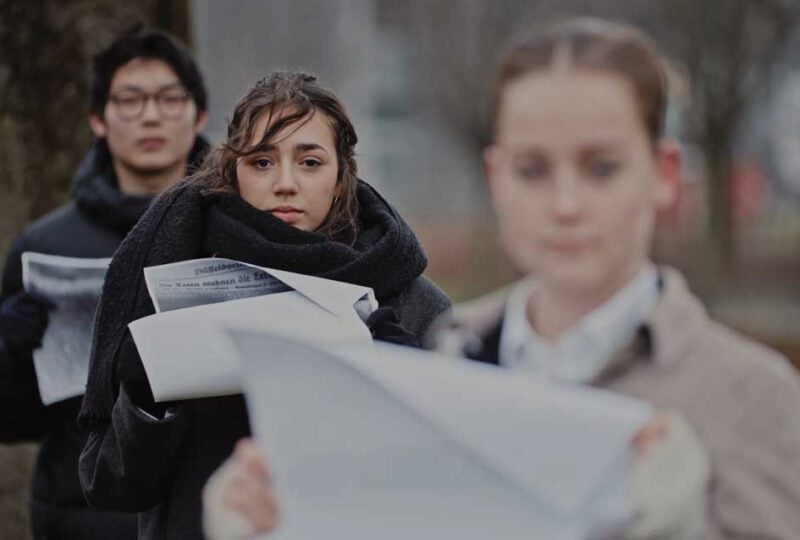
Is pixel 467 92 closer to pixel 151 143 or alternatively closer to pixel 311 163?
pixel 151 143

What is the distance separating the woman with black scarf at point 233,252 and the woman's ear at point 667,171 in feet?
3.37

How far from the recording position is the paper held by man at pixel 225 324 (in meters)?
3.10

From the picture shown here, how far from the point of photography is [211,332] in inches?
123

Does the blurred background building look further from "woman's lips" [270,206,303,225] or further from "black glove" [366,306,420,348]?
"black glove" [366,306,420,348]

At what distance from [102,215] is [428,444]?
258 centimetres

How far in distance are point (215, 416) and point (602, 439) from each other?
144cm

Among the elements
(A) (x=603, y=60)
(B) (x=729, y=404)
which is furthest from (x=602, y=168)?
(B) (x=729, y=404)

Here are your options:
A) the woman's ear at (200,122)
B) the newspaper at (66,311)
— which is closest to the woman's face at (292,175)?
the newspaper at (66,311)

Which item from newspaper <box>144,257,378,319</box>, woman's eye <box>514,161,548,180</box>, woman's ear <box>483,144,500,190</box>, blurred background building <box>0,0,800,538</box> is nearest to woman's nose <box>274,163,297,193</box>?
newspaper <box>144,257,378,319</box>

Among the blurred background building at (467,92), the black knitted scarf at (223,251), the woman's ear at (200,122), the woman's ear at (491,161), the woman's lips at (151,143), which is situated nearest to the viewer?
the woman's ear at (491,161)

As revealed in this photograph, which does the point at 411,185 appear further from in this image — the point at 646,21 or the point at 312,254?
the point at 312,254

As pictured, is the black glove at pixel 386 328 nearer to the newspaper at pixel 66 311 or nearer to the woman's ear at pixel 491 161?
the woman's ear at pixel 491 161

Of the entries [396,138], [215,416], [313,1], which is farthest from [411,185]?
[215,416]

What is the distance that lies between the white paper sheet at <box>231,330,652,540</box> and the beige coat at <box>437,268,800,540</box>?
0.07 metres
